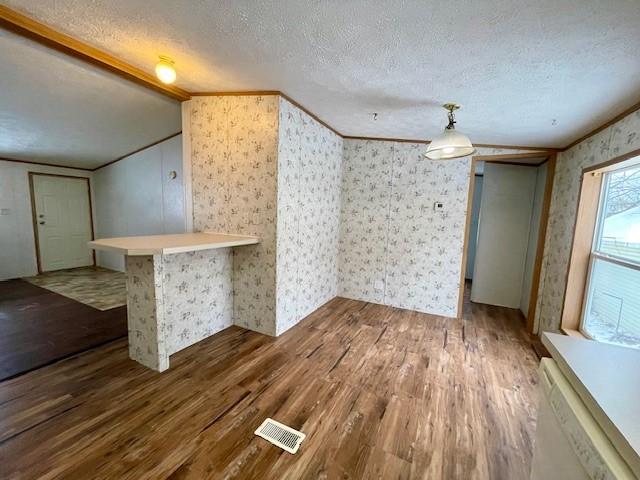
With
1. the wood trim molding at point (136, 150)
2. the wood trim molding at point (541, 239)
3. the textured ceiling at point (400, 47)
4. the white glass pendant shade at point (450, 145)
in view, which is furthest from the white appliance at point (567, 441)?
the wood trim molding at point (136, 150)

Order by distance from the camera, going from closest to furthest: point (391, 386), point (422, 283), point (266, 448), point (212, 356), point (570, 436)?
point (570, 436)
point (266, 448)
point (391, 386)
point (212, 356)
point (422, 283)

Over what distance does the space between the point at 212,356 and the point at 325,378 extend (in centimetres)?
104

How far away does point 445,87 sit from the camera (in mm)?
1954

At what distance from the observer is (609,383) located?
2.63 feet

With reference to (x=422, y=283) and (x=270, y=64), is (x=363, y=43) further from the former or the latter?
(x=422, y=283)

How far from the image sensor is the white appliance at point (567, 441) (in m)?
0.62

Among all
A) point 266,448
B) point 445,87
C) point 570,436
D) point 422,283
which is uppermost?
point 445,87

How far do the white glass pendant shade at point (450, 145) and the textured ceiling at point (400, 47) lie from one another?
0.36 meters

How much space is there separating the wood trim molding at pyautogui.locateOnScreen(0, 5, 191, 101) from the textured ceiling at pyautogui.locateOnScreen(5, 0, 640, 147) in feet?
0.25

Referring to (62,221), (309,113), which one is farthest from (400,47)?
(62,221)

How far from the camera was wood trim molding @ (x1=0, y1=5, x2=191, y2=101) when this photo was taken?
1.53 meters

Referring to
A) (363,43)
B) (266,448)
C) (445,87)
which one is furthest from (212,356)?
(445,87)

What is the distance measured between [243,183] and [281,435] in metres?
2.07

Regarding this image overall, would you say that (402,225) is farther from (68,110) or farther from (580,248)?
(68,110)
